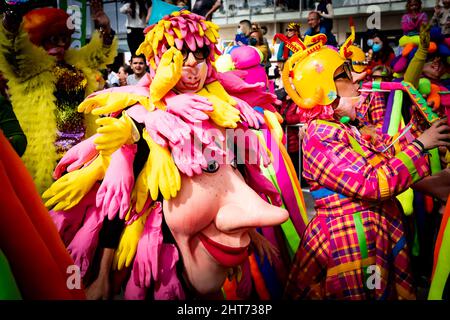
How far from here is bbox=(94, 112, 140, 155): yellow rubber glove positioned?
4.80ft

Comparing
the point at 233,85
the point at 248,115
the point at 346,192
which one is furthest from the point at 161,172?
the point at 346,192

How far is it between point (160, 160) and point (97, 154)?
1.16 feet

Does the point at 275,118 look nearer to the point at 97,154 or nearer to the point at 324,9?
the point at 97,154

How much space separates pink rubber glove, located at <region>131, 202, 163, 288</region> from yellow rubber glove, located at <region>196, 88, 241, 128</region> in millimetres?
347

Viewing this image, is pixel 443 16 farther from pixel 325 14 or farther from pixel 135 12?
pixel 135 12

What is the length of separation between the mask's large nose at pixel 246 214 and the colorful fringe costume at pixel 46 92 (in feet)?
4.75

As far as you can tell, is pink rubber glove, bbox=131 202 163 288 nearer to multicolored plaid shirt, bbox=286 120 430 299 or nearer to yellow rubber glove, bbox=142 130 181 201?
yellow rubber glove, bbox=142 130 181 201

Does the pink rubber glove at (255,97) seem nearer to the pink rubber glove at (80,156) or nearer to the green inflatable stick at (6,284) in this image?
the pink rubber glove at (80,156)

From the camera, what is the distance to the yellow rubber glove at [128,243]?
5.35 ft

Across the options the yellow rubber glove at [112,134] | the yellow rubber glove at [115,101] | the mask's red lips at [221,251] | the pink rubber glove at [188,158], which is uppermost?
the yellow rubber glove at [115,101]

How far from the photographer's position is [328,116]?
6.47 feet

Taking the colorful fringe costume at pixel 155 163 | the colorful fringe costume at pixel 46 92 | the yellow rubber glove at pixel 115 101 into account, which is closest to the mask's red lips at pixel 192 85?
the colorful fringe costume at pixel 155 163

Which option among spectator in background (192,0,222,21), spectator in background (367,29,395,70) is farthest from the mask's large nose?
spectator in background (367,29,395,70)

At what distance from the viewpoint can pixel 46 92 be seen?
2824 millimetres
